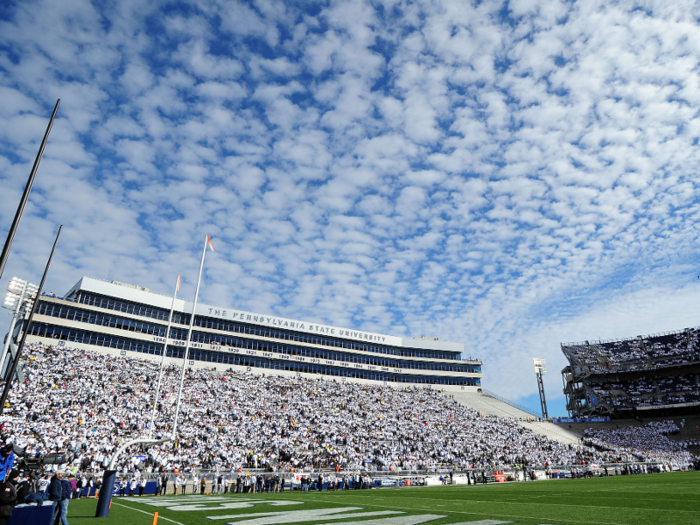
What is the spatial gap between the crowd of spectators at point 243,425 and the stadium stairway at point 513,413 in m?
2.73

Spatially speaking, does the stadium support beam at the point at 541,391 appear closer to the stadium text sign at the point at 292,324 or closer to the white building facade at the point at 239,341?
the white building facade at the point at 239,341

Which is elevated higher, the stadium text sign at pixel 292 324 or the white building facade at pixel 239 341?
the stadium text sign at pixel 292 324

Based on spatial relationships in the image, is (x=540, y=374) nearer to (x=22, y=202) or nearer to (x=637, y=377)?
(x=637, y=377)

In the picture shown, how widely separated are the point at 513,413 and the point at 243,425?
42.4 m

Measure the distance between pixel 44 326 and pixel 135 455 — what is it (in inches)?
1065

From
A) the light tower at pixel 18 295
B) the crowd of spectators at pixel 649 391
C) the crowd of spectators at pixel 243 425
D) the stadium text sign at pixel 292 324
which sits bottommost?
the crowd of spectators at pixel 243 425

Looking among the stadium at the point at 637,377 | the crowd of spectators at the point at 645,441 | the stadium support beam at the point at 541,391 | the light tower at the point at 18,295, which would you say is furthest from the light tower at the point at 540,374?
the light tower at the point at 18,295

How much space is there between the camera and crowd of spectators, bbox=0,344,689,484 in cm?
3045

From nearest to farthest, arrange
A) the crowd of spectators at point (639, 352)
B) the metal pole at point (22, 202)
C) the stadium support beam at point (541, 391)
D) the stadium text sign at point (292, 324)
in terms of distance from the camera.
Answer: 1. the metal pole at point (22, 202)
2. the stadium text sign at point (292, 324)
3. the crowd of spectators at point (639, 352)
4. the stadium support beam at point (541, 391)

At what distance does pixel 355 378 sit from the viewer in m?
69.2

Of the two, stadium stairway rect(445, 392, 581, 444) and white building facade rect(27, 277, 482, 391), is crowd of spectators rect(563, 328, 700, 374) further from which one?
white building facade rect(27, 277, 482, 391)

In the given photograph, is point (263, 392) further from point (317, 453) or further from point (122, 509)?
point (122, 509)

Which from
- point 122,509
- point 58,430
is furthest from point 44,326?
point 122,509

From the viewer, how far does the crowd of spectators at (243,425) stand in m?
30.5
